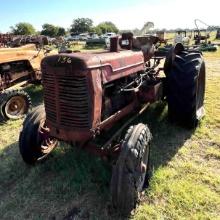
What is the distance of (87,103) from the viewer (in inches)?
124

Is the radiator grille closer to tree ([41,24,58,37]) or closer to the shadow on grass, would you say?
the shadow on grass

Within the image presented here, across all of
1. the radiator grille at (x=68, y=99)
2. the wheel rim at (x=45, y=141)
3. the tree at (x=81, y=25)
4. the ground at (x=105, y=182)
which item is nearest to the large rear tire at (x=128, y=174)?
the ground at (x=105, y=182)

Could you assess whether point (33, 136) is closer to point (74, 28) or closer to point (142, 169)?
point (142, 169)

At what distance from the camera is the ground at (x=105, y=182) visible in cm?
333

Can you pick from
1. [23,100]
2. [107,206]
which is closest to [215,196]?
[107,206]

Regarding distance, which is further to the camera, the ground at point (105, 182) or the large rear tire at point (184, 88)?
the large rear tire at point (184, 88)

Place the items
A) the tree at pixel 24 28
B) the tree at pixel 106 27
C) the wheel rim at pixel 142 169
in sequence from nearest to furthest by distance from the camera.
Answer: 1. the wheel rim at pixel 142 169
2. the tree at pixel 24 28
3. the tree at pixel 106 27

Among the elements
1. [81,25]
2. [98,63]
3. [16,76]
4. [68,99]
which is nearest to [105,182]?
[68,99]

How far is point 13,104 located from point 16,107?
0.32ft

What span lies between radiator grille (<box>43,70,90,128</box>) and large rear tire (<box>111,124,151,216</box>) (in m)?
0.52

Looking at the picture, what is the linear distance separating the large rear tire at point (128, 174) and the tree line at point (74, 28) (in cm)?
7702

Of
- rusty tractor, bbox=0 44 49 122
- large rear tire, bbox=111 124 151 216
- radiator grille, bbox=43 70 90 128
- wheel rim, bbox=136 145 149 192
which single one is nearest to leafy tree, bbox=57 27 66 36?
rusty tractor, bbox=0 44 49 122

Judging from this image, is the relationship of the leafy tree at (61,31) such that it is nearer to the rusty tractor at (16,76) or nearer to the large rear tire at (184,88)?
the rusty tractor at (16,76)

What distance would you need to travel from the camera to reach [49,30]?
263ft
